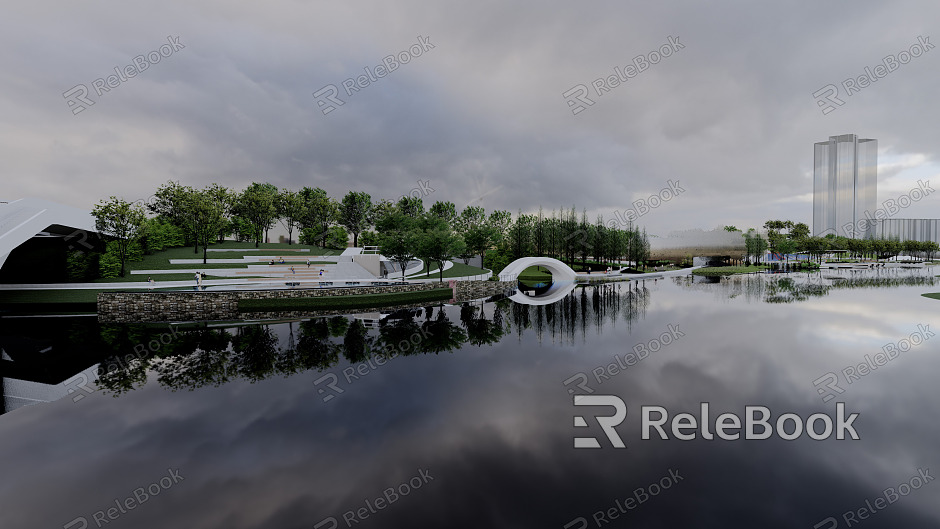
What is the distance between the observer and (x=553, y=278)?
5056 cm

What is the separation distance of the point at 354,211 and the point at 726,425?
63558 millimetres

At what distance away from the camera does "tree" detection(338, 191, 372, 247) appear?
64.2 meters

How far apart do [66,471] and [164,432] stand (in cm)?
142

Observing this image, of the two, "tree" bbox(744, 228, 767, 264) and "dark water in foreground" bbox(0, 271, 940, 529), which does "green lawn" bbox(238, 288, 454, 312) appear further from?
"tree" bbox(744, 228, 767, 264)

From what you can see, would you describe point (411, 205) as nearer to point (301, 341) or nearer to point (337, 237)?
point (337, 237)

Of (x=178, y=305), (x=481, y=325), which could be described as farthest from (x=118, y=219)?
Answer: (x=481, y=325)

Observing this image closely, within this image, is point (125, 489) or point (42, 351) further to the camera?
point (42, 351)

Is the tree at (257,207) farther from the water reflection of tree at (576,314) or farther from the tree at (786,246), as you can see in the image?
the tree at (786,246)

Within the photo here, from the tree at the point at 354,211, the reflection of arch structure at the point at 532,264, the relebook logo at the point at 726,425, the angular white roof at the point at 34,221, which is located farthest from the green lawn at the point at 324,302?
the tree at the point at 354,211

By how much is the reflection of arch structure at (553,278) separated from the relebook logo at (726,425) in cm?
1937

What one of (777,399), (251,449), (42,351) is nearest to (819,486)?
(777,399)

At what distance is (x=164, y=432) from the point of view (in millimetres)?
7562

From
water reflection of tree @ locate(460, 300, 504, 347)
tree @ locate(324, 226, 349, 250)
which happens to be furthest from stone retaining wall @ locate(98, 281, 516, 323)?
tree @ locate(324, 226, 349, 250)

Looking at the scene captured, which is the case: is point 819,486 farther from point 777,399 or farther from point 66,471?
point 66,471
